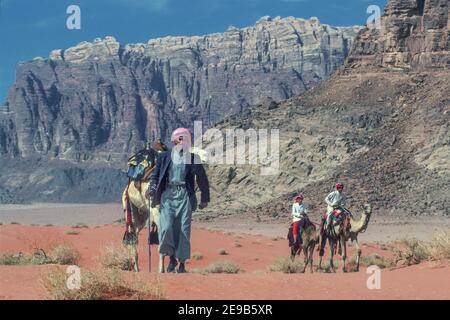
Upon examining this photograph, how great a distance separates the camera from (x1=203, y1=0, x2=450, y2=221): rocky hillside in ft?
201

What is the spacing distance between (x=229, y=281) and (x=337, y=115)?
63.5 meters

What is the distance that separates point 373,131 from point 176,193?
59.0 m

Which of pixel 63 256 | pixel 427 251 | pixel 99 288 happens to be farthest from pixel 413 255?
pixel 99 288

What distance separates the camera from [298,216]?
19891 mm

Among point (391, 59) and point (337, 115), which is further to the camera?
point (391, 59)

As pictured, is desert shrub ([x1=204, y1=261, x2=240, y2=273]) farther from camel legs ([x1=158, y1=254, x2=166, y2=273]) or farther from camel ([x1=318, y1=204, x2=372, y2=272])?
camel legs ([x1=158, y1=254, x2=166, y2=273])

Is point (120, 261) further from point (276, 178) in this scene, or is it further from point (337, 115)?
point (337, 115)

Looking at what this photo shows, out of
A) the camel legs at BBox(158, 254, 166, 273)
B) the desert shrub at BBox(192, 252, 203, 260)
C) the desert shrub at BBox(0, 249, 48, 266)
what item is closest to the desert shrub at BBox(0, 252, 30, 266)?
the desert shrub at BBox(0, 249, 48, 266)

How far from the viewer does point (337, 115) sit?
243ft

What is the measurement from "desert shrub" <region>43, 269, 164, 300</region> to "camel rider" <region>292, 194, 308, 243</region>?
10.1 metres

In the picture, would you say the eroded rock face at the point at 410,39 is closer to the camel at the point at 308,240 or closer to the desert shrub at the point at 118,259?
the camel at the point at 308,240

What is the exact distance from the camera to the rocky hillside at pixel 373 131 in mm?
61219

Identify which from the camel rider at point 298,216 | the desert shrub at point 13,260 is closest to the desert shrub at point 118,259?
the desert shrub at point 13,260
